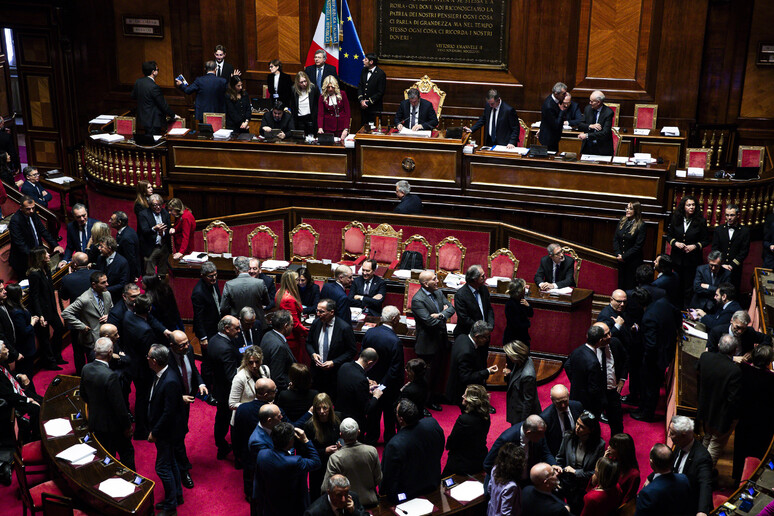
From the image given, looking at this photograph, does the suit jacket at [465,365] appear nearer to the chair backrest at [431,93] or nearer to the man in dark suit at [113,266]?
the man in dark suit at [113,266]

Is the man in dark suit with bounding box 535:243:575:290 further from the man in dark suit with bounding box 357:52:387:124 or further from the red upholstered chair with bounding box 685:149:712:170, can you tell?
the man in dark suit with bounding box 357:52:387:124

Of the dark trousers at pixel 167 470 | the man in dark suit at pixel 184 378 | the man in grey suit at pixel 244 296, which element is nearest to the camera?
the dark trousers at pixel 167 470

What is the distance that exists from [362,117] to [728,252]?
5.89m

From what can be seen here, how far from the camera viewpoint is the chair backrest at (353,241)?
1041 centimetres

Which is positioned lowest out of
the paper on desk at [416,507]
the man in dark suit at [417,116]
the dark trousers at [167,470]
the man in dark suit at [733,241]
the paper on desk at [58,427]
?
the dark trousers at [167,470]

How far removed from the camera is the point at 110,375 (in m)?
6.62

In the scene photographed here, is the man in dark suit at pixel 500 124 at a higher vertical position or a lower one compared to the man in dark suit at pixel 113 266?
higher

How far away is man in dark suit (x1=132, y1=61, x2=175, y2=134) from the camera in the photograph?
1214cm

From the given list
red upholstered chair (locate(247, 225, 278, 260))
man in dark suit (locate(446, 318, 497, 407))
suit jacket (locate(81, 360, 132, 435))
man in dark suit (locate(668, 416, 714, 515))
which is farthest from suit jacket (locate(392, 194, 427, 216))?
man in dark suit (locate(668, 416, 714, 515))

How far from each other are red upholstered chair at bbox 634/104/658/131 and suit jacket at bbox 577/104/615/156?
1.54m

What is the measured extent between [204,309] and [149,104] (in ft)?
16.5

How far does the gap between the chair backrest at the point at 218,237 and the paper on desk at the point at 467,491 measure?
5.19 m

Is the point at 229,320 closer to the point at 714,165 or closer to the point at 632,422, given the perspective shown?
the point at 632,422

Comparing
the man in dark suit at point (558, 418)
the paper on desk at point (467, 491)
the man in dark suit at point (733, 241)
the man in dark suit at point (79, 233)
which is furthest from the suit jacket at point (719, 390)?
the man in dark suit at point (79, 233)
